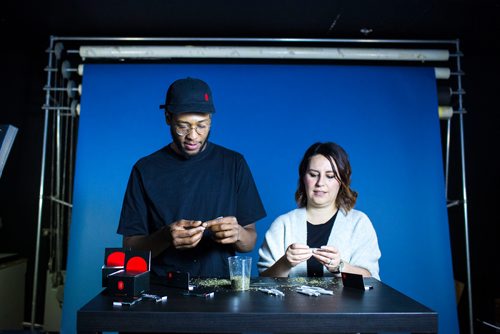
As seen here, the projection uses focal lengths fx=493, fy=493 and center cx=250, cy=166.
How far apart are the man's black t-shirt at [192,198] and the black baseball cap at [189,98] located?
280 mm

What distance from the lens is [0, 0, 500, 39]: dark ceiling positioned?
358cm

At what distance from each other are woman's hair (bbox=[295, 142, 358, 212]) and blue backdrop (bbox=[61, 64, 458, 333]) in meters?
0.62

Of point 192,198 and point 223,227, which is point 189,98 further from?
point 223,227

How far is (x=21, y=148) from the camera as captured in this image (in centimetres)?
436

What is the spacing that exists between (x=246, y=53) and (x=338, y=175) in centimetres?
142

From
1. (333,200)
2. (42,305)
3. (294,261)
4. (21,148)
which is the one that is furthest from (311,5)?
(42,305)

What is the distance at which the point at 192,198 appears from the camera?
9.09 ft

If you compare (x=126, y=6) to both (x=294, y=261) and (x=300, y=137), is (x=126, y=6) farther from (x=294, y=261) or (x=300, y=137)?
(x=294, y=261)

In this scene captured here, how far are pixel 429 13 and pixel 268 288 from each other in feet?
9.07

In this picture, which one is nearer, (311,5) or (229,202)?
(229,202)

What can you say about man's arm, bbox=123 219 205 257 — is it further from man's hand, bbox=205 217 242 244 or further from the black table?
→ the black table

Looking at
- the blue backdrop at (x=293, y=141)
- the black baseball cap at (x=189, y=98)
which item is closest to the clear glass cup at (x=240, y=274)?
the black baseball cap at (x=189, y=98)

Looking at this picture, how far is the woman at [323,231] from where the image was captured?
2338 millimetres

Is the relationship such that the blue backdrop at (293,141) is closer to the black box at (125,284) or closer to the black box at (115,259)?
the black box at (115,259)
